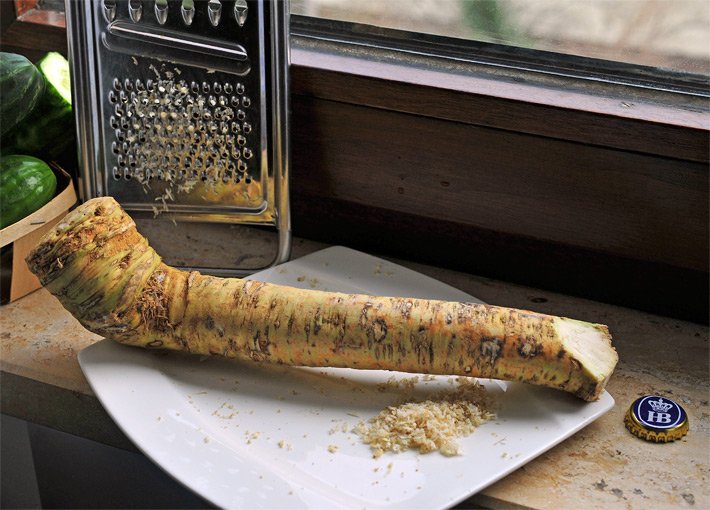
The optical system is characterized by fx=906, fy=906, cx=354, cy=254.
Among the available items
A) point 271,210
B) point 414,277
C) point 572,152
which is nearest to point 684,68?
point 572,152

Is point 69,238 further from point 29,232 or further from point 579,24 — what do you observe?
point 579,24

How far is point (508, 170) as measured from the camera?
123 centimetres

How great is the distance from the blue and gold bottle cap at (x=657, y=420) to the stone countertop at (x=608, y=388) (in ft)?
0.03

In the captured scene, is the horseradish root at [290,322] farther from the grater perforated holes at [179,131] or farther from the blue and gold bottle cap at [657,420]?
the grater perforated holes at [179,131]

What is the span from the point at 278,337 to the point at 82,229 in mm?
250

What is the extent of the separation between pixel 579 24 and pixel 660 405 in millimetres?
503

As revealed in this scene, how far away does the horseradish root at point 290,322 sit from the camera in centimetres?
100

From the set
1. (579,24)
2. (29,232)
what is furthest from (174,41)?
(579,24)

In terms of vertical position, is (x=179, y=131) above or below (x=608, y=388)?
above

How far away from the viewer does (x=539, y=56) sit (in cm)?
123

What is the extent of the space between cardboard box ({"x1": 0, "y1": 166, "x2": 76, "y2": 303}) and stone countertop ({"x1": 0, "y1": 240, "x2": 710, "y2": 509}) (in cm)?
2

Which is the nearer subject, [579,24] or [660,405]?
[660,405]

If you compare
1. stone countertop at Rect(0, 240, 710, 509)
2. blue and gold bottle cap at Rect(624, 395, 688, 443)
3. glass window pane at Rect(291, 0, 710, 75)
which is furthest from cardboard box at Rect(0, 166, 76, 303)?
blue and gold bottle cap at Rect(624, 395, 688, 443)

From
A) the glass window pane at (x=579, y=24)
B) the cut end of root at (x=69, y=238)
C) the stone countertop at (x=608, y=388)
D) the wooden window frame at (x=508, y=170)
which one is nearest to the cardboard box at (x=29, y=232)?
the stone countertop at (x=608, y=388)
